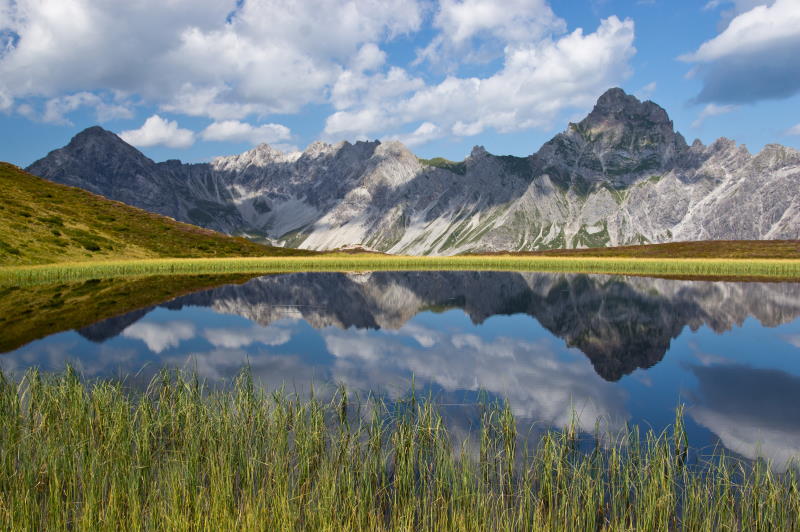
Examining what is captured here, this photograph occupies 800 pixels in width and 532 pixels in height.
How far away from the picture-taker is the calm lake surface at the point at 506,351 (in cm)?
1795

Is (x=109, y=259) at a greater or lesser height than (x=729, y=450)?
greater

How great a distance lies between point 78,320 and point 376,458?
105 feet

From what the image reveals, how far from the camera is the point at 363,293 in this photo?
58.9 meters

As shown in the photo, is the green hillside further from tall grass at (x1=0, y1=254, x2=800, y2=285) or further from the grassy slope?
the grassy slope

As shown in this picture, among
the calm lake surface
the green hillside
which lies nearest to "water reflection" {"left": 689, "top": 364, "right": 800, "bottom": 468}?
the calm lake surface

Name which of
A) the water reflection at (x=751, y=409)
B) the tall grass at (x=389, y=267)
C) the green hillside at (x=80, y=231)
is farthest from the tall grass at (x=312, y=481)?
the green hillside at (x=80, y=231)

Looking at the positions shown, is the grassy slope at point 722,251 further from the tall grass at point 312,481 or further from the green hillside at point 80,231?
the tall grass at point 312,481

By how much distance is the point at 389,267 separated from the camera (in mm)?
113500

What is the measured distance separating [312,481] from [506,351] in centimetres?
1889

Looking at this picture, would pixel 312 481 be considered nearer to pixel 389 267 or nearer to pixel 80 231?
pixel 389 267

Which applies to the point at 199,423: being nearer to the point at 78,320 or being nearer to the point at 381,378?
the point at 381,378

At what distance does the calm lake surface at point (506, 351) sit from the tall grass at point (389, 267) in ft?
90.6

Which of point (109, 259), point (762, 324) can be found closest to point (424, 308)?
point (762, 324)

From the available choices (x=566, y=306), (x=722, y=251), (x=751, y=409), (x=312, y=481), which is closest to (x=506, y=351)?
(x=751, y=409)
